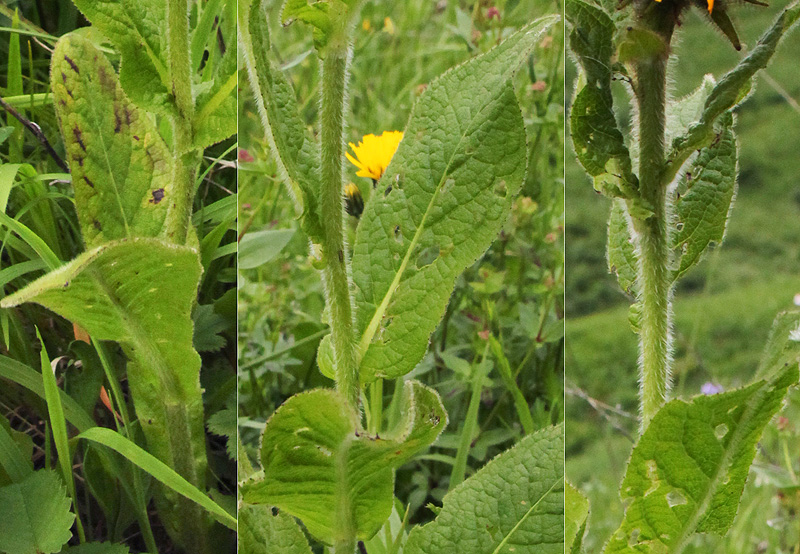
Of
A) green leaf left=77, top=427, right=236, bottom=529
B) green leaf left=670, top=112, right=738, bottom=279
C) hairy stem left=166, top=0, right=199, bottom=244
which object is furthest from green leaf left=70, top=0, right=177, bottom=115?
green leaf left=670, top=112, right=738, bottom=279

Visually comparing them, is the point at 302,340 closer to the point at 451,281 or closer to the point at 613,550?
the point at 451,281

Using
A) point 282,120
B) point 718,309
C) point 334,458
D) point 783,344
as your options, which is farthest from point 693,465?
point 718,309

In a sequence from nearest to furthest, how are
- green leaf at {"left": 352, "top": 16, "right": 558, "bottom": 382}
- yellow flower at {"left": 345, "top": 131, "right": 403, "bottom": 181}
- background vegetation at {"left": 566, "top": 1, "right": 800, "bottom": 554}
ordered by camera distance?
green leaf at {"left": 352, "top": 16, "right": 558, "bottom": 382}, yellow flower at {"left": 345, "top": 131, "right": 403, "bottom": 181}, background vegetation at {"left": 566, "top": 1, "right": 800, "bottom": 554}

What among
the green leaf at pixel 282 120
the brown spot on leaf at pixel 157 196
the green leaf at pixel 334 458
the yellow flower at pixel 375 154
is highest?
the green leaf at pixel 282 120

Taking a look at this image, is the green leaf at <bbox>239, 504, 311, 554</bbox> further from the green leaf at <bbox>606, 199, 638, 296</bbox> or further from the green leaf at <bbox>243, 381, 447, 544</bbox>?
the green leaf at <bbox>606, 199, 638, 296</bbox>

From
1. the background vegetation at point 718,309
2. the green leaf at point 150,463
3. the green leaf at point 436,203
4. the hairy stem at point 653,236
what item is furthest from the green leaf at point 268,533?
the background vegetation at point 718,309

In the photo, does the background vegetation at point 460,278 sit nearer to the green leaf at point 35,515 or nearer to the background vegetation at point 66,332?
the background vegetation at point 66,332
